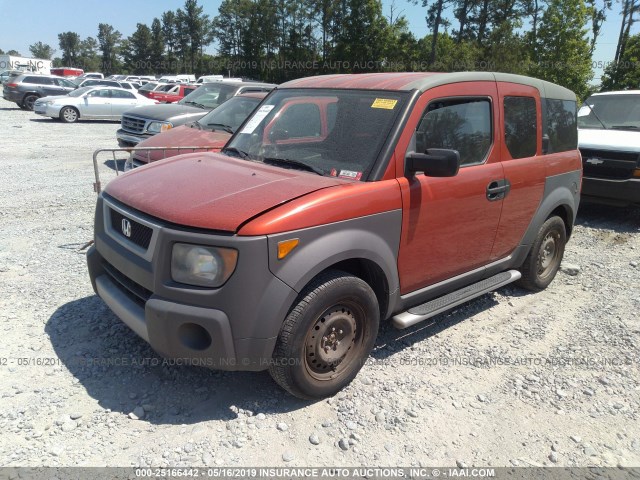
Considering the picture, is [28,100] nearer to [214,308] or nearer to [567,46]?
[567,46]

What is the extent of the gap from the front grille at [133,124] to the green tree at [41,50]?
131613 mm

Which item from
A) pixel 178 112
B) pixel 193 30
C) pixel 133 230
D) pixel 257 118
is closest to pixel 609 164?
pixel 257 118

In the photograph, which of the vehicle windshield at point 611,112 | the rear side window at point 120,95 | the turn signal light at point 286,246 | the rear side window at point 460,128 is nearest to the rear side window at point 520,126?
the rear side window at point 460,128

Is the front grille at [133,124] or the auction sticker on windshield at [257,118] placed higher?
the auction sticker on windshield at [257,118]

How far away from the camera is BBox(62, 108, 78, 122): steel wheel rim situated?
2030 centimetres

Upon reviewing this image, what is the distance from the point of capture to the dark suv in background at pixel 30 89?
2472cm

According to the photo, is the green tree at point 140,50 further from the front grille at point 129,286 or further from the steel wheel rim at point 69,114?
the front grille at point 129,286

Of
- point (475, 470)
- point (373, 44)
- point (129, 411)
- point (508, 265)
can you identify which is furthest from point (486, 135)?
point (373, 44)

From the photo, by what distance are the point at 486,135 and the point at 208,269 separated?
2.57 meters

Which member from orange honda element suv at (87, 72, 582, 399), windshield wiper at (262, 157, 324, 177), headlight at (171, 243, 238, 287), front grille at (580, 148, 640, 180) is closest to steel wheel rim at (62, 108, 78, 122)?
orange honda element suv at (87, 72, 582, 399)

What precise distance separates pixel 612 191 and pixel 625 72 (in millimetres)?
18766

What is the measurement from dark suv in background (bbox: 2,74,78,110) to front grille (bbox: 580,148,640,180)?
25.3 m

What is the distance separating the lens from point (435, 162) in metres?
3.19

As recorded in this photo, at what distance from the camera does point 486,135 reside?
4.03 meters
